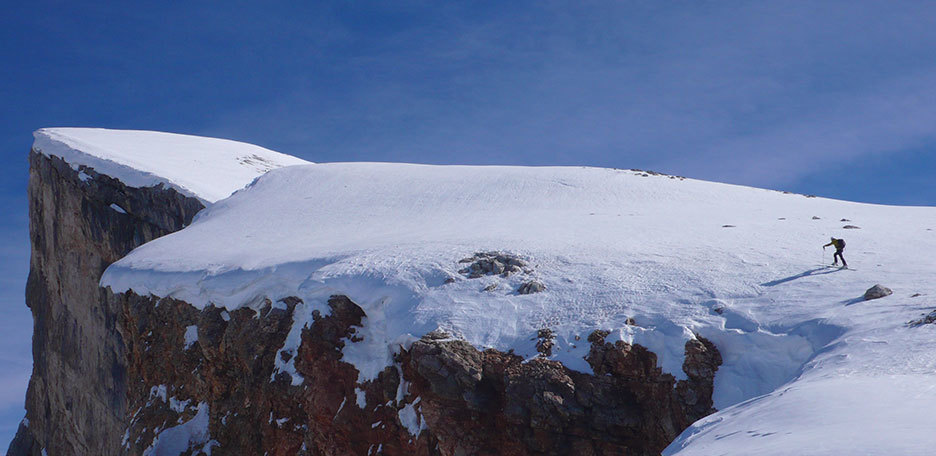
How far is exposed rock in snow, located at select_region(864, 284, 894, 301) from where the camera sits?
548 inches

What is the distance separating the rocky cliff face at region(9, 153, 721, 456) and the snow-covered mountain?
0.56ft

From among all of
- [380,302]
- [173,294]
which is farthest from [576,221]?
[173,294]

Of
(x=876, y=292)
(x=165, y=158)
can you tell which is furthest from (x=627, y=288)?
(x=165, y=158)

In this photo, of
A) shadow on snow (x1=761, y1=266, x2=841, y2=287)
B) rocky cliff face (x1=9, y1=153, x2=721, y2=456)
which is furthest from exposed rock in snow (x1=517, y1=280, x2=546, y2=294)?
shadow on snow (x1=761, y1=266, x2=841, y2=287)

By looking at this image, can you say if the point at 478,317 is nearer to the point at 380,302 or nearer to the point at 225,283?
the point at 380,302

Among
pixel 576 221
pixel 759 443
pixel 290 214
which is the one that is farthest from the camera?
pixel 290 214

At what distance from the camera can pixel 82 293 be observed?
33.8 metres

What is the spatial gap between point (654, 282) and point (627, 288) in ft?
2.17

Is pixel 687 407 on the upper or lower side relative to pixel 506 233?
lower

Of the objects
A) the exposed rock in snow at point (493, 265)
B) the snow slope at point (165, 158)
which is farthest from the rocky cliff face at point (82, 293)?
the exposed rock in snow at point (493, 265)

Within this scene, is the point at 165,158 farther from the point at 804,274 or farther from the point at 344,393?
the point at 804,274

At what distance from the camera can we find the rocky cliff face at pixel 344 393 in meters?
13.8

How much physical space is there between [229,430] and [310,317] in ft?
12.6

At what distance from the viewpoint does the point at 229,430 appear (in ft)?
62.3
